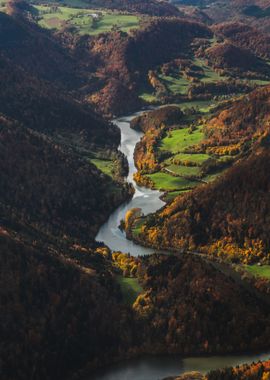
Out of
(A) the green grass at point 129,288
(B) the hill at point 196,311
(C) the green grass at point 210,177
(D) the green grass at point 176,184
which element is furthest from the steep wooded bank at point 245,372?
(C) the green grass at point 210,177

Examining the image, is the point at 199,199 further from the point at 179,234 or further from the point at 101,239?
the point at 101,239

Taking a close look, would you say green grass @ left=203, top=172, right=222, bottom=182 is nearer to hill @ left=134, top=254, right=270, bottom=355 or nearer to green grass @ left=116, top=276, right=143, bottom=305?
hill @ left=134, top=254, right=270, bottom=355

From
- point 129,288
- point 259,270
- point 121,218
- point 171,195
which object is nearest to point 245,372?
point 129,288

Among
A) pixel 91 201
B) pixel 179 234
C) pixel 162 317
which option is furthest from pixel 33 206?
pixel 162 317

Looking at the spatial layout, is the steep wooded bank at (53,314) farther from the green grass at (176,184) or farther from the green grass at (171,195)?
the green grass at (176,184)

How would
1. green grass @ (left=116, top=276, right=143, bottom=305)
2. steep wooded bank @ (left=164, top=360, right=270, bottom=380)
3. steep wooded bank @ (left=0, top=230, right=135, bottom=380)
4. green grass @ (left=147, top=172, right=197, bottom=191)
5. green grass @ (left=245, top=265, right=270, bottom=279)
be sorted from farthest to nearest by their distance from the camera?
green grass @ (left=147, top=172, right=197, bottom=191) → green grass @ (left=245, top=265, right=270, bottom=279) → green grass @ (left=116, top=276, right=143, bottom=305) → steep wooded bank @ (left=0, top=230, right=135, bottom=380) → steep wooded bank @ (left=164, top=360, right=270, bottom=380)

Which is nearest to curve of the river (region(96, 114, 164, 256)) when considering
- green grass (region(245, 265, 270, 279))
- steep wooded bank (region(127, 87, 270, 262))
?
steep wooded bank (region(127, 87, 270, 262))
